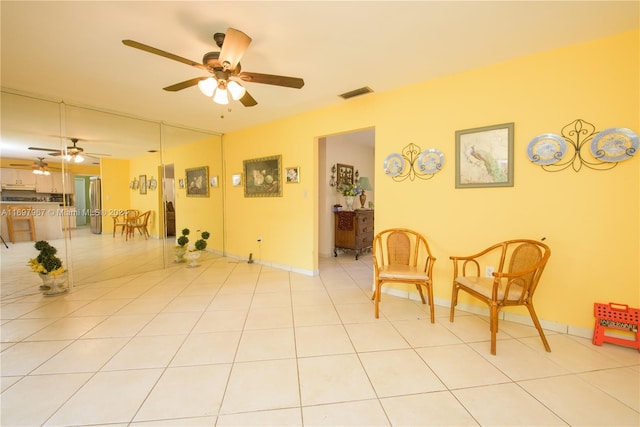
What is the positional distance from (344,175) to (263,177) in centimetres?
189

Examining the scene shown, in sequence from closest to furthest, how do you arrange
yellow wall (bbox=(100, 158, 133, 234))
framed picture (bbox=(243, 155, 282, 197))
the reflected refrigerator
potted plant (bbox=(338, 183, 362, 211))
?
the reflected refrigerator < yellow wall (bbox=(100, 158, 133, 234)) < framed picture (bbox=(243, 155, 282, 197)) < potted plant (bbox=(338, 183, 362, 211))

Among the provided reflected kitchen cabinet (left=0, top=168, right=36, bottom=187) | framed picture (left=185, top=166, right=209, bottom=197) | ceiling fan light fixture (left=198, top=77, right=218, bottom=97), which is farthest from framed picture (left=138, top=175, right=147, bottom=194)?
ceiling fan light fixture (left=198, top=77, right=218, bottom=97)

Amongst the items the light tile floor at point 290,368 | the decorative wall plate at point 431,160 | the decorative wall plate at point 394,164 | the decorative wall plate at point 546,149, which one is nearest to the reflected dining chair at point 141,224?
the light tile floor at point 290,368

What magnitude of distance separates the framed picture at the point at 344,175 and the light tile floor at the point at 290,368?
9.68 ft

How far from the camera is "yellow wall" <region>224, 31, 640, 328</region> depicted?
1915mm

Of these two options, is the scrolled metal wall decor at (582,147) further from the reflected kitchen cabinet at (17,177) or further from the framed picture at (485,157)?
the reflected kitchen cabinet at (17,177)

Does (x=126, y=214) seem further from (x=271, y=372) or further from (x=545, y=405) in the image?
(x=545, y=405)

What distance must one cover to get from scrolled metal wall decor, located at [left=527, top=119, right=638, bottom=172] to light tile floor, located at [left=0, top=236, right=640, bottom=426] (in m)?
1.47

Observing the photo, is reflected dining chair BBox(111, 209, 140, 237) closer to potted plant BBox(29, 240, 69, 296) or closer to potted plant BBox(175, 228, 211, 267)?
potted plant BBox(175, 228, 211, 267)

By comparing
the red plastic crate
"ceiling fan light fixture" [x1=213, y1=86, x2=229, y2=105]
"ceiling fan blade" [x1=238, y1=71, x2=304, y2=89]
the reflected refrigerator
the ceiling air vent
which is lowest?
the red plastic crate

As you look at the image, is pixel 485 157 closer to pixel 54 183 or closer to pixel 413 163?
pixel 413 163

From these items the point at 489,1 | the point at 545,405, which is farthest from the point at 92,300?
the point at 489,1

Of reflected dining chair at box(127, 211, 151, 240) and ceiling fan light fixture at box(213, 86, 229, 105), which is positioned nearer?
ceiling fan light fixture at box(213, 86, 229, 105)

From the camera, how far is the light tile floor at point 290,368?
1320mm
